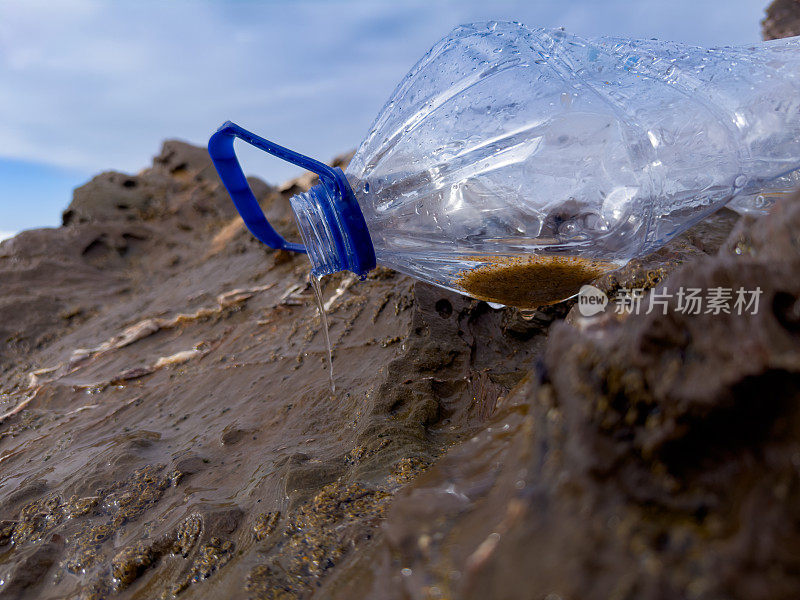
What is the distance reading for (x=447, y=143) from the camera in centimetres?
174

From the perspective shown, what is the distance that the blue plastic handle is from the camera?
1.66 m

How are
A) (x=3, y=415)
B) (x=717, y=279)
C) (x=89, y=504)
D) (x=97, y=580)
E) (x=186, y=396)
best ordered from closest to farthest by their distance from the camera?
A: (x=717, y=279) → (x=97, y=580) → (x=89, y=504) → (x=186, y=396) → (x=3, y=415)

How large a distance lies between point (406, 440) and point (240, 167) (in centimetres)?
105

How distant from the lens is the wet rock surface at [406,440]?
60 centimetres

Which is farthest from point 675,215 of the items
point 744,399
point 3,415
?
point 3,415

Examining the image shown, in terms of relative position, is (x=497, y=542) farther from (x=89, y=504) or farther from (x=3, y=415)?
(x=3, y=415)

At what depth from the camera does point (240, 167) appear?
1826 millimetres

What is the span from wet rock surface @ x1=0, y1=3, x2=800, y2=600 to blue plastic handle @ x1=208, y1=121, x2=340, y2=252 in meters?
0.71

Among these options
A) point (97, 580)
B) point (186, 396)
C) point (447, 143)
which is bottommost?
point (97, 580)

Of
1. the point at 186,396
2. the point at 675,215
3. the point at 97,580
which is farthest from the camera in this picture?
the point at 186,396

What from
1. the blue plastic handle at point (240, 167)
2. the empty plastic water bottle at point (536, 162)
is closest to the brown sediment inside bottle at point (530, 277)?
Result: the empty plastic water bottle at point (536, 162)

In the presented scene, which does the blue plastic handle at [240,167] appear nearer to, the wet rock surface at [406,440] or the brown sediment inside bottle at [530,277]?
the brown sediment inside bottle at [530,277]

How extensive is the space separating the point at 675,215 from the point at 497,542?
1675 mm

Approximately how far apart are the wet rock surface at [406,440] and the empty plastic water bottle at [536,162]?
0.20m
